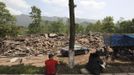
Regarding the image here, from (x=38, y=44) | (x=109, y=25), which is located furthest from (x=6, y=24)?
(x=109, y=25)

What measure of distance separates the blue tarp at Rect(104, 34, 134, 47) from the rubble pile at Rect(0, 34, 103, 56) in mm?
20714

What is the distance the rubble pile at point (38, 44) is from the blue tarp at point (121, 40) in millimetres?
20714

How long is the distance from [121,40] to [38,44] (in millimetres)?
25145

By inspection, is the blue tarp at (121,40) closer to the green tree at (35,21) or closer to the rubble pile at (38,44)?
the rubble pile at (38,44)

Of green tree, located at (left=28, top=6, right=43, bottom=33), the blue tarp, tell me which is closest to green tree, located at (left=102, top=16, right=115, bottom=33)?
green tree, located at (left=28, top=6, right=43, bottom=33)

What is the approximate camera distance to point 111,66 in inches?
549

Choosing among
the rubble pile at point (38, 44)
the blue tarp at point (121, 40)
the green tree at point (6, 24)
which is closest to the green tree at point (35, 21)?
the green tree at point (6, 24)

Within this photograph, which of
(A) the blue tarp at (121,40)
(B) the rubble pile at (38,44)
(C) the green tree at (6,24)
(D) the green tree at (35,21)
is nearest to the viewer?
(A) the blue tarp at (121,40)

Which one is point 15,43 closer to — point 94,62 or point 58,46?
point 58,46

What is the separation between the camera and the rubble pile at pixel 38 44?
4587 cm

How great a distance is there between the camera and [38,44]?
1922 inches

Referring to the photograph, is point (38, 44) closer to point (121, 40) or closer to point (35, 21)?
point (121, 40)

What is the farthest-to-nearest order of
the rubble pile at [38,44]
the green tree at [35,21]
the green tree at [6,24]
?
the green tree at [35,21], the green tree at [6,24], the rubble pile at [38,44]

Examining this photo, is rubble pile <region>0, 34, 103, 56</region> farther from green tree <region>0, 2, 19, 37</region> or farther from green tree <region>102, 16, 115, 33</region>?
green tree <region>102, 16, 115, 33</region>
